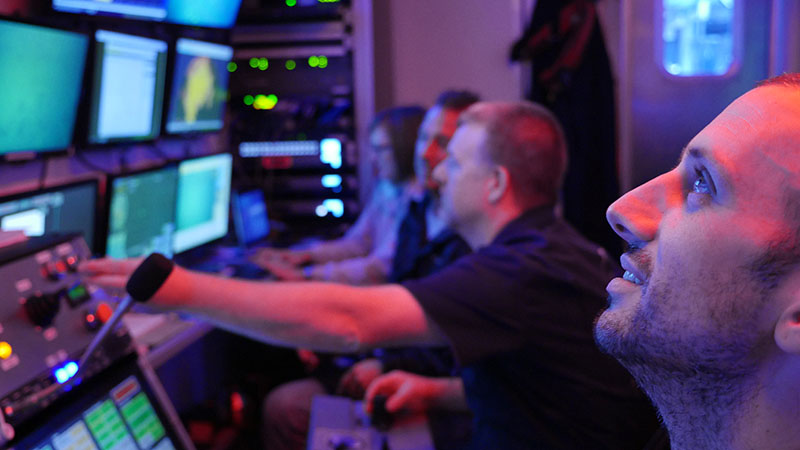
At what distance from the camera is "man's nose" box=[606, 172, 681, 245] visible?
0.86 meters

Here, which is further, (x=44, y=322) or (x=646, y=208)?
(x=44, y=322)

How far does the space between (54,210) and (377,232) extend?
5.64 feet

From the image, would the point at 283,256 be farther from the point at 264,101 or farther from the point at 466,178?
the point at 466,178

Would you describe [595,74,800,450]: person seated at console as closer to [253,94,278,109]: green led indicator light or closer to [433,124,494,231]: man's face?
[433,124,494,231]: man's face

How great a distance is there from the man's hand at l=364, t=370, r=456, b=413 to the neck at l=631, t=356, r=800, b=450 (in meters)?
0.89

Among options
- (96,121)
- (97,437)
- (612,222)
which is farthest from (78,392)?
(96,121)

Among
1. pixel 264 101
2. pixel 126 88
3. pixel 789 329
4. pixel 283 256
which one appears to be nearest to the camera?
pixel 789 329

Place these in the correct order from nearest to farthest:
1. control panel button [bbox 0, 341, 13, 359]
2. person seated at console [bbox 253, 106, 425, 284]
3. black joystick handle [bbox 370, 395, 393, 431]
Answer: control panel button [bbox 0, 341, 13, 359] < black joystick handle [bbox 370, 395, 393, 431] < person seated at console [bbox 253, 106, 425, 284]

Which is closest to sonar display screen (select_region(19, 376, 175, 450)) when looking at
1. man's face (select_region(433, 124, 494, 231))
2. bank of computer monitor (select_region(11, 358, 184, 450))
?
bank of computer monitor (select_region(11, 358, 184, 450))

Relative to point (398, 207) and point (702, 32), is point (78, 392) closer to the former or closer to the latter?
point (398, 207)

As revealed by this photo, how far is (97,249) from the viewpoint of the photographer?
2195mm

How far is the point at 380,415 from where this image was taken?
163cm

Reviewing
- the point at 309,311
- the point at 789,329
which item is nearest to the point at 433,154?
the point at 309,311

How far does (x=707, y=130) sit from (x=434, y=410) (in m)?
1.16
